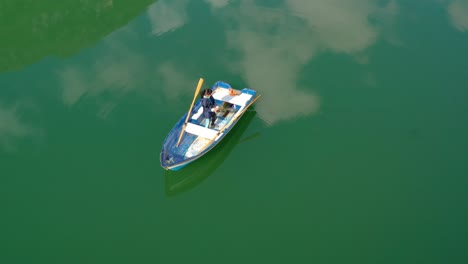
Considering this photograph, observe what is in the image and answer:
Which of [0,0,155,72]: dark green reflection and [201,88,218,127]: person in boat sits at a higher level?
[0,0,155,72]: dark green reflection

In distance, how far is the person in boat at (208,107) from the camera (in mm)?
14016

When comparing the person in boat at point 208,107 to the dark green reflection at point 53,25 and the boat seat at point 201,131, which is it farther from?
the dark green reflection at point 53,25

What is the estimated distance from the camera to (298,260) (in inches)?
452

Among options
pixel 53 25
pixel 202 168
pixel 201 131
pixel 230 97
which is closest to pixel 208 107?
pixel 201 131

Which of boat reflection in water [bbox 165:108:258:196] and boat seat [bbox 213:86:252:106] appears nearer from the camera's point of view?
boat reflection in water [bbox 165:108:258:196]

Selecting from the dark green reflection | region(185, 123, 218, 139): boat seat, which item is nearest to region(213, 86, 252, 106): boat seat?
Result: region(185, 123, 218, 139): boat seat

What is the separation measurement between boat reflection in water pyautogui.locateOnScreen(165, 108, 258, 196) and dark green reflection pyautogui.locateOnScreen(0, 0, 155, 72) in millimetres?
8045

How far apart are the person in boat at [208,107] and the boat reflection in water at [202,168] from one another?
74 centimetres

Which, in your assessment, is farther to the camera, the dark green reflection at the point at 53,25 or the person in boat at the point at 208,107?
the dark green reflection at the point at 53,25

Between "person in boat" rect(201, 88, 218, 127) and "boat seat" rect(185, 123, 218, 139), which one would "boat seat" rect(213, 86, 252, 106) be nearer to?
"person in boat" rect(201, 88, 218, 127)

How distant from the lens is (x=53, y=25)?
63.2 feet

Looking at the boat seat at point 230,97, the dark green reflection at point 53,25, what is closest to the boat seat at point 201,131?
the boat seat at point 230,97

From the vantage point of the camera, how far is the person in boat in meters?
14.0

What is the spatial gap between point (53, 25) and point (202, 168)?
10549 mm
